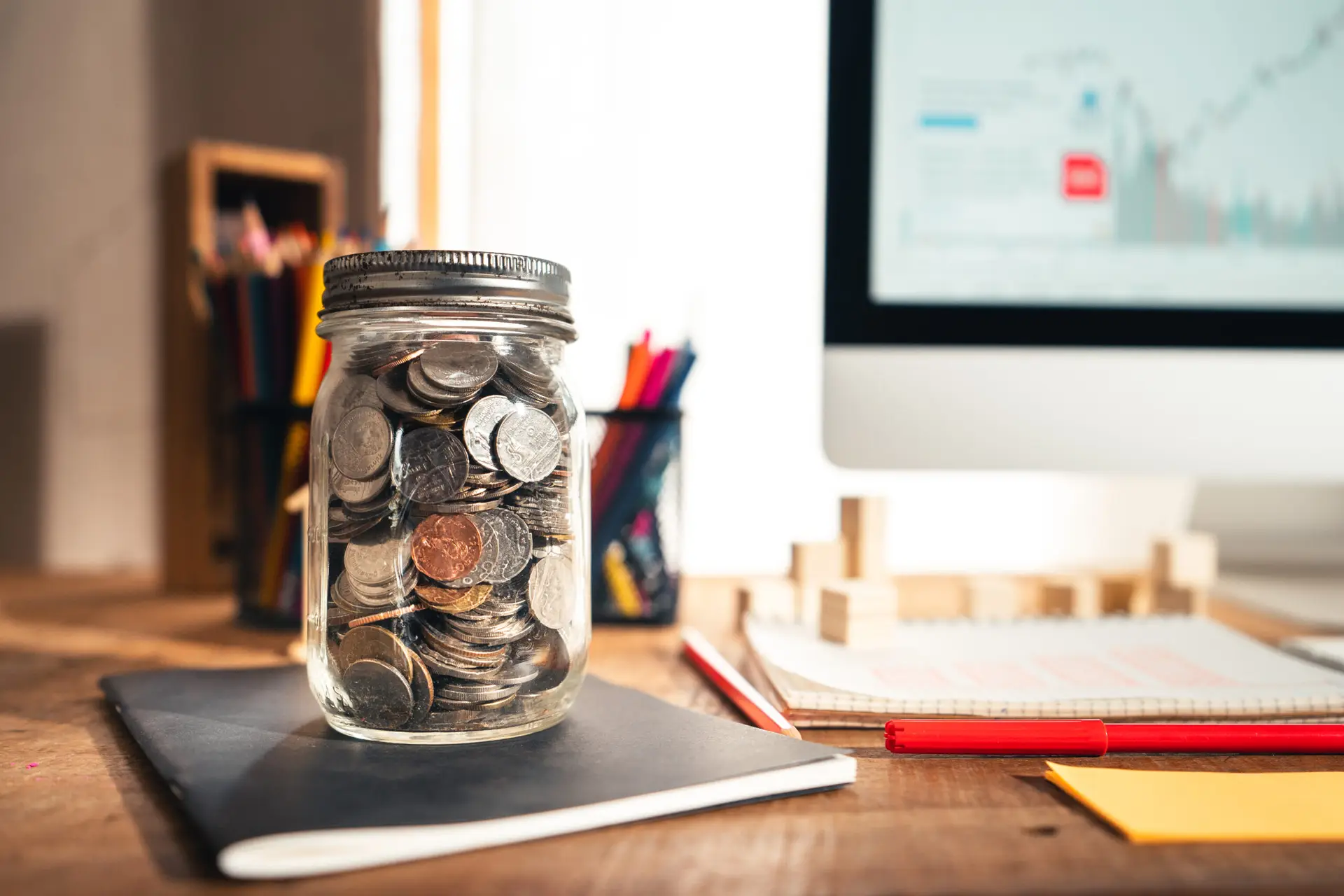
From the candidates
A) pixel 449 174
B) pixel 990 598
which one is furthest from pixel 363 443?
pixel 449 174

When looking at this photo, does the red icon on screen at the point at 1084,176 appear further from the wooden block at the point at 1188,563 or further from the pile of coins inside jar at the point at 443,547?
the pile of coins inside jar at the point at 443,547

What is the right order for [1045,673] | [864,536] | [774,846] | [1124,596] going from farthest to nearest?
[1124,596], [864,536], [1045,673], [774,846]

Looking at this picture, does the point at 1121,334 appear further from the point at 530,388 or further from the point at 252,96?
the point at 252,96

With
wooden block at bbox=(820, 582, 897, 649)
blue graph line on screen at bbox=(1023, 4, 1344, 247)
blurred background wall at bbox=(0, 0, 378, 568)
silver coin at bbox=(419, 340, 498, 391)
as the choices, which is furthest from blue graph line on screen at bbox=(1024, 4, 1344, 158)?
blurred background wall at bbox=(0, 0, 378, 568)

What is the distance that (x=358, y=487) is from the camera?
0.41 meters

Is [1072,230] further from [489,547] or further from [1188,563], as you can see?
[489,547]

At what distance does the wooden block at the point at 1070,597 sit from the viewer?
74cm

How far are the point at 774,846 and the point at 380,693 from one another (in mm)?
168

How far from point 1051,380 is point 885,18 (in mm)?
274

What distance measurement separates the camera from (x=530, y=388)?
421 mm

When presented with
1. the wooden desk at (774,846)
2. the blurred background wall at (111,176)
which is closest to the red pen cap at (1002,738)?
the wooden desk at (774,846)

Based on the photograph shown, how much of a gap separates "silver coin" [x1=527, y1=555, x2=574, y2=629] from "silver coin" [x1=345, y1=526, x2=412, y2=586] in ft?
0.17

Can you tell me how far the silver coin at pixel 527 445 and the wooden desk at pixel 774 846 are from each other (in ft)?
0.48

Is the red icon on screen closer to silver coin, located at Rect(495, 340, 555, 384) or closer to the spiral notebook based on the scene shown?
the spiral notebook
